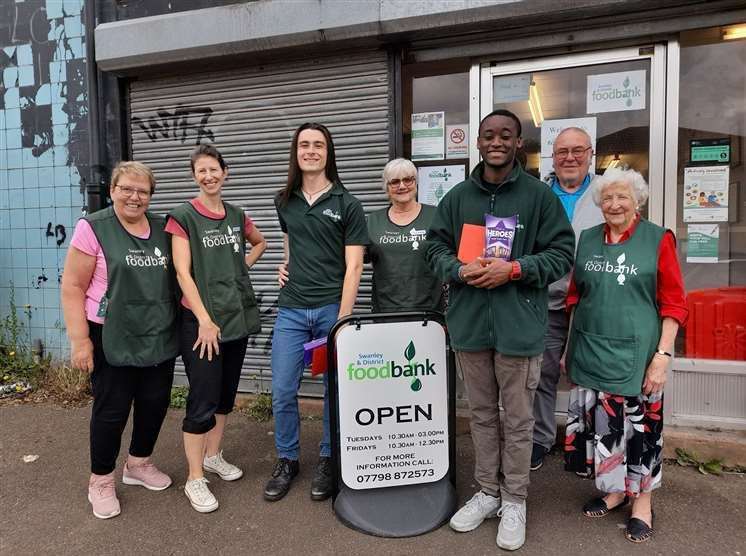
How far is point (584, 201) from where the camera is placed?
339 centimetres

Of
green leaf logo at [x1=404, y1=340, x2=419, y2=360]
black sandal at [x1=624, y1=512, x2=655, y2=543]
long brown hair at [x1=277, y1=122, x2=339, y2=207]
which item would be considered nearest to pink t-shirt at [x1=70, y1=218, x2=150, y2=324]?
long brown hair at [x1=277, y1=122, x2=339, y2=207]

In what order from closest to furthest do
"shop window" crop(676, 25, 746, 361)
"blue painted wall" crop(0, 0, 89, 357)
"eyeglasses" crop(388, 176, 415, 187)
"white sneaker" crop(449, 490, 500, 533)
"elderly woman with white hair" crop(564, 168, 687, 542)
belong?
1. "elderly woman with white hair" crop(564, 168, 687, 542)
2. "white sneaker" crop(449, 490, 500, 533)
3. "eyeglasses" crop(388, 176, 415, 187)
4. "shop window" crop(676, 25, 746, 361)
5. "blue painted wall" crop(0, 0, 89, 357)

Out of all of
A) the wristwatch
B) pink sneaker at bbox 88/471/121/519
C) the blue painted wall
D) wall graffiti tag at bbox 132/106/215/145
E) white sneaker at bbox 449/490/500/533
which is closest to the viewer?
the wristwatch

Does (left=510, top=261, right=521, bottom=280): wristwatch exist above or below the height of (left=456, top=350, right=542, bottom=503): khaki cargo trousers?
above

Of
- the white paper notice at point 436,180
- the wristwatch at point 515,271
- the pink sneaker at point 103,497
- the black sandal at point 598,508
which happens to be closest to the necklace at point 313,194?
the wristwatch at point 515,271

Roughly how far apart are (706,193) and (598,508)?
2.39 m

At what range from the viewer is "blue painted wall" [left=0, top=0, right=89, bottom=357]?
5.34 meters

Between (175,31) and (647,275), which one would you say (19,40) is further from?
(647,275)

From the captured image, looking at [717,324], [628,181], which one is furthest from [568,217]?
[717,324]

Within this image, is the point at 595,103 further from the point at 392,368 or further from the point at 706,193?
the point at 392,368

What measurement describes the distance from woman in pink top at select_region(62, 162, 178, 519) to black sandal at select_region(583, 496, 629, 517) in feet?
8.35

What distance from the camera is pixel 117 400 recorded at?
120 inches

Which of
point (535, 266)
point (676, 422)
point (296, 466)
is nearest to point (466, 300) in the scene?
point (535, 266)

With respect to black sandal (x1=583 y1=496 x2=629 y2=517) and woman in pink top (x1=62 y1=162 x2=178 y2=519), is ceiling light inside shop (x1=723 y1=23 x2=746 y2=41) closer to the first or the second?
black sandal (x1=583 y1=496 x2=629 y2=517)
